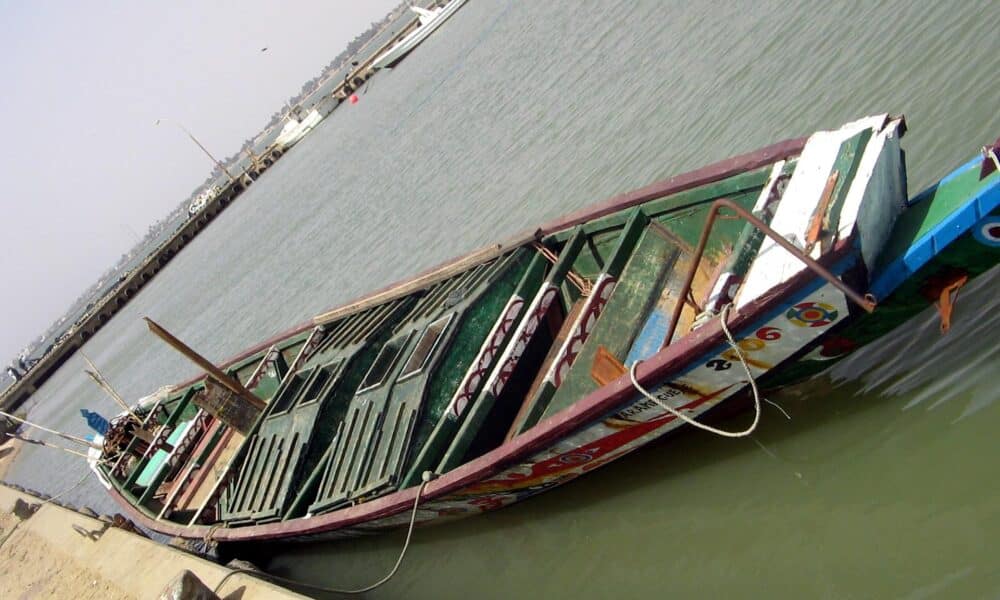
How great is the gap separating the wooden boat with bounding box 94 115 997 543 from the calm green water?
73 cm

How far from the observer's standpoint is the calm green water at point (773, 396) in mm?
4746

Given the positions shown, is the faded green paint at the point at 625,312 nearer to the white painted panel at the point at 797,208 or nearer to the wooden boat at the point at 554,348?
the wooden boat at the point at 554,348

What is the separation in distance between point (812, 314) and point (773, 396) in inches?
64.7

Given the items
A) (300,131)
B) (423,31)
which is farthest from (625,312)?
(300,131)

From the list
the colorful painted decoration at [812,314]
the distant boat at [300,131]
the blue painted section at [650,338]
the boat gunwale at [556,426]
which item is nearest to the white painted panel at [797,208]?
the boat gunwale at [556,426]

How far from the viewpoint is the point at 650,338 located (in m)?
6.17

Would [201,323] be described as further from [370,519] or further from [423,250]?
[370,519]

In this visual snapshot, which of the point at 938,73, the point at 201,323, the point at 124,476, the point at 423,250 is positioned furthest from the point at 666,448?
the point at 201,323

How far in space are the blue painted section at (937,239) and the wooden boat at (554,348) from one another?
12 cm

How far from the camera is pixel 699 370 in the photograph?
4.91 m

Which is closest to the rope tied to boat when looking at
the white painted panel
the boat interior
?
the white painted panel

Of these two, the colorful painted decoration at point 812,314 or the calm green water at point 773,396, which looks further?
the calm green water at point 773,396

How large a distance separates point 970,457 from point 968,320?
4.17 feet

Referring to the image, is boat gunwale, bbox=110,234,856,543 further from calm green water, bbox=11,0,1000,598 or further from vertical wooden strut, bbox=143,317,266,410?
vertical wooden strut, bbox=143,317,266,410
